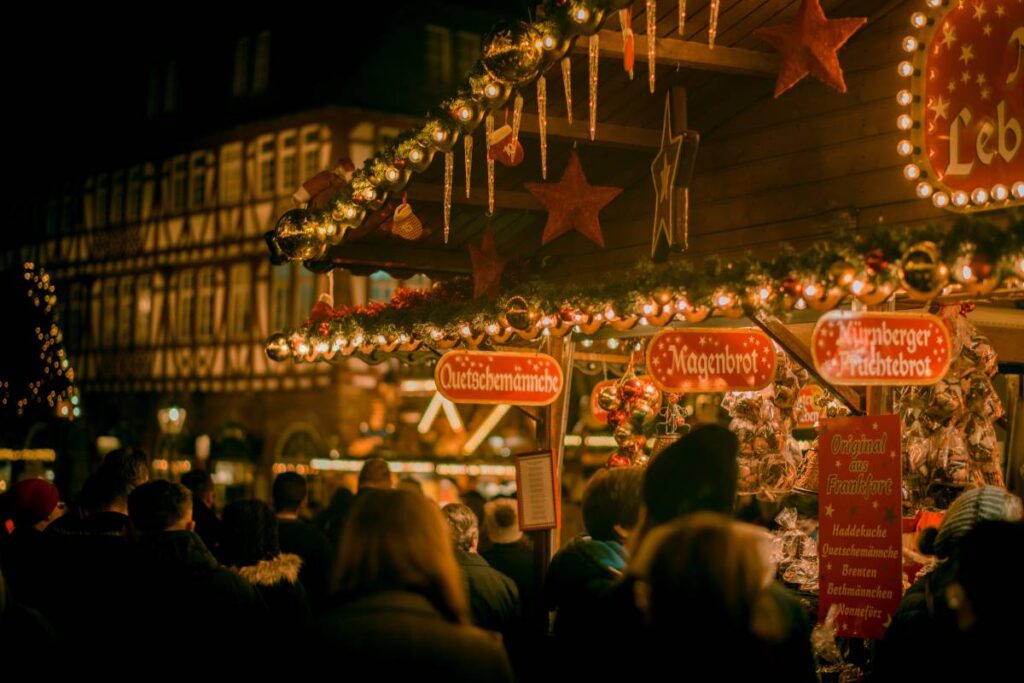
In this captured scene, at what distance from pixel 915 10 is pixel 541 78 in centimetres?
250

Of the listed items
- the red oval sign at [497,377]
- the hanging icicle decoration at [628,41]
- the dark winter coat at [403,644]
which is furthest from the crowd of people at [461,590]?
the hanging icicle decoration at [628,41]

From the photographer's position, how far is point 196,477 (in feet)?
30.2

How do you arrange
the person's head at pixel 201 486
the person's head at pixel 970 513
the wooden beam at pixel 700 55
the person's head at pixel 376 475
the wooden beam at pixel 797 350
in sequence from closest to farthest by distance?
the person's head at pixel 970 513, the wooden beam at pixel 797 350, the wooden beam at pixel 700 55, the person's head at pixel 376 475, the person's head at pixel 201 486

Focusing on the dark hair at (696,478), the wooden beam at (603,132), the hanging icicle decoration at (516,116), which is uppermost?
the wooden beam at (603,132)

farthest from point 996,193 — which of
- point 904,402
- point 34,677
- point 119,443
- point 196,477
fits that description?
point 119,443

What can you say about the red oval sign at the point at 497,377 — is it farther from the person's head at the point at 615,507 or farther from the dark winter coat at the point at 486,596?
the person's head at the point at 615,507

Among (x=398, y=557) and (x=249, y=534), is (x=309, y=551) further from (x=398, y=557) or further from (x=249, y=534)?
(x=398, y=557)

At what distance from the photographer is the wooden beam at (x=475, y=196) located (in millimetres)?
9133

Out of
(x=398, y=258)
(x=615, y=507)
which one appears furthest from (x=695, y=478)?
(x=398, y=258)

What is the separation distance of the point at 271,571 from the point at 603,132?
4.45 meters

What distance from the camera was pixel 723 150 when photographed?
8.67 m

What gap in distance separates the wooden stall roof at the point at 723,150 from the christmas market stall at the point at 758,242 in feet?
0.07

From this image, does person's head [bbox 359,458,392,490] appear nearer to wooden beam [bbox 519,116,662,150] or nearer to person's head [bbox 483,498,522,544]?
person's head [bbox 483,498,522,544]

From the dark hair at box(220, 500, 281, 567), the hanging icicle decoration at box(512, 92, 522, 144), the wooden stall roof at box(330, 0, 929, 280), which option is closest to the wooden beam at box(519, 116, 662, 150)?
the wooden stall roof at box(330, 0, 929, 280)
